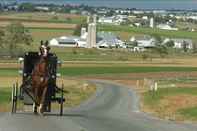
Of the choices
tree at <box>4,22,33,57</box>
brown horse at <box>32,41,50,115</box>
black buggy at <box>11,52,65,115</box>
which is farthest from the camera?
tree at <box>4,22,33,57</box>

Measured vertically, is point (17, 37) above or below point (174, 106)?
below

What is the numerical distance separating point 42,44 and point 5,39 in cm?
16542

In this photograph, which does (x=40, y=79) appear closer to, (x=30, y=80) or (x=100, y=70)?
(x=30, y=80)

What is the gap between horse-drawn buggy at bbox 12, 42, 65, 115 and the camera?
23.8 metres

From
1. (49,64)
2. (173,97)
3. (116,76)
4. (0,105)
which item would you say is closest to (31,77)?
(49,64)

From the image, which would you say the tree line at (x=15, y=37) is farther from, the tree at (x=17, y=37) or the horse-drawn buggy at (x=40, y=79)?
the horse-drawn buggy at (x=40, y=79)

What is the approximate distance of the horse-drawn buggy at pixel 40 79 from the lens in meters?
23.8

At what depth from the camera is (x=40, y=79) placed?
23922mm

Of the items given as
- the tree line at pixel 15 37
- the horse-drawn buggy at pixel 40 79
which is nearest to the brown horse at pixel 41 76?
the horse-drawn buggy at pixel 40 79

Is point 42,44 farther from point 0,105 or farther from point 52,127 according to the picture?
point 0,105

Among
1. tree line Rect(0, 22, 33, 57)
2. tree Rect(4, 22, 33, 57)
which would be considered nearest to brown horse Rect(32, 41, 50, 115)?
tree line Rect(0, 22, 33, 57)

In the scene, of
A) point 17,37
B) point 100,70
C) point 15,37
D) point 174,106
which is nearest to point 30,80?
point 174,106

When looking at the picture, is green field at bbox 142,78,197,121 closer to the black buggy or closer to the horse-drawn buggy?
the black buggy

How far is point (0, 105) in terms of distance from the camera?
41.7 metres
